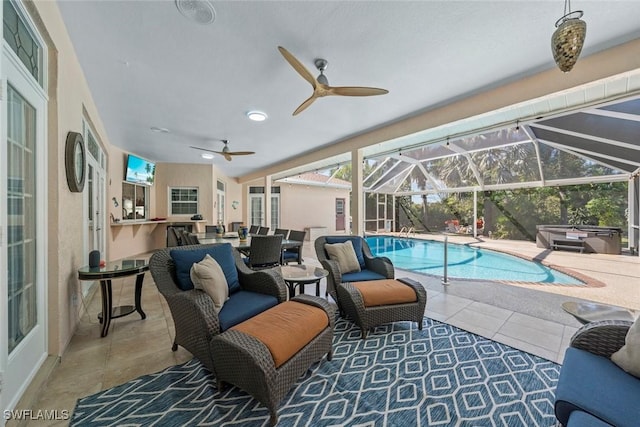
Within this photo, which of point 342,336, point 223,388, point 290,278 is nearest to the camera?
point 223,388

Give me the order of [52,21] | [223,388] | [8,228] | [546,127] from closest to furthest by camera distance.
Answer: [8,228] < [223,388] < [52,21] < [546,127]

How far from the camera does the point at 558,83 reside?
8.79 ft

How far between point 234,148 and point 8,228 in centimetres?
497

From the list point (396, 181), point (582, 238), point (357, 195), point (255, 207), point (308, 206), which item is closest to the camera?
point (357, 195)

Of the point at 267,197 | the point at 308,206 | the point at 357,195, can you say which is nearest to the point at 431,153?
the point at 357,195

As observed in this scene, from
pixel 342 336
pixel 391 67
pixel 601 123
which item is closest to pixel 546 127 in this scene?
pixel 601 123

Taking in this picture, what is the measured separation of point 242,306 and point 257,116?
3.06 metres

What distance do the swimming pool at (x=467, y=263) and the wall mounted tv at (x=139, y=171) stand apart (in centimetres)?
749

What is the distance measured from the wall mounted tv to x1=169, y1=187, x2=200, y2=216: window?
80cm

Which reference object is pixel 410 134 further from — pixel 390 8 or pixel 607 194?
pixel 607 194

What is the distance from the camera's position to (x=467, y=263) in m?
6.95

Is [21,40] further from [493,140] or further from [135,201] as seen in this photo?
[493,140]


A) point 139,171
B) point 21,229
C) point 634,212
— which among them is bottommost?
point 21,229

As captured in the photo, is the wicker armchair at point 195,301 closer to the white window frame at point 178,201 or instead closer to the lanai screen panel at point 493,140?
the lanai screen panel at point 493,140
